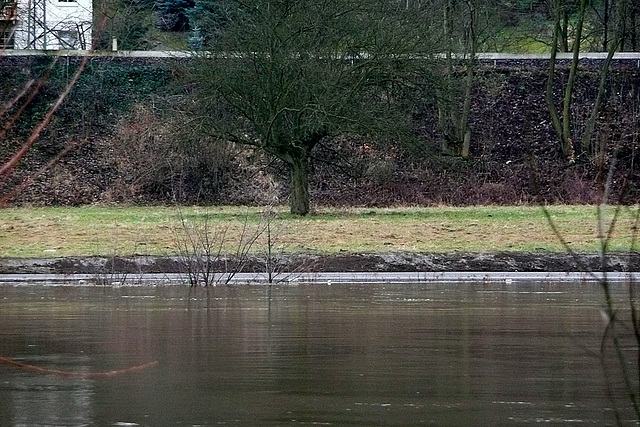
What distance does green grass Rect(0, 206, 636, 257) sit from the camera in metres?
30.1

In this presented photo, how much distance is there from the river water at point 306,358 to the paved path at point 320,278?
310 centimetres

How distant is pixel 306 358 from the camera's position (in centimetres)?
1419

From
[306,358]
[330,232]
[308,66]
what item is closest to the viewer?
[306,358]

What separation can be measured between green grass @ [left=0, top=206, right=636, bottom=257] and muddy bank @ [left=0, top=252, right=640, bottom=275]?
752 mm

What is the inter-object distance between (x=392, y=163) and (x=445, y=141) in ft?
10.4

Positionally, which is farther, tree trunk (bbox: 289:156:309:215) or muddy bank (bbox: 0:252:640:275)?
tree trunk (bbox: 289:156:309:215)

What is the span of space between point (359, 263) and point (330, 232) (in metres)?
4.37

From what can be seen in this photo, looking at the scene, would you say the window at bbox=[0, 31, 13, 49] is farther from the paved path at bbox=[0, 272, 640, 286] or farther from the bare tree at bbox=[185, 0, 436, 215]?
the bare tree at bbox=[185, 0, 436, 215]

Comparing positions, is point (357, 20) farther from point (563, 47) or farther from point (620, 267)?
point (563, 47)

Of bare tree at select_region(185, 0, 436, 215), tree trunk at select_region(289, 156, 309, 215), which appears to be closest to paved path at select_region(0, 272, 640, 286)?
bare tree at select_region(185, 0, 436, 215)

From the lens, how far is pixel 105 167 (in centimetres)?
5012

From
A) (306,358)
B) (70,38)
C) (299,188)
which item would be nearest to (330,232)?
(299,188)

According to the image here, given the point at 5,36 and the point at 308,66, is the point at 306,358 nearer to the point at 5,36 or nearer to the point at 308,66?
the point at 5,36

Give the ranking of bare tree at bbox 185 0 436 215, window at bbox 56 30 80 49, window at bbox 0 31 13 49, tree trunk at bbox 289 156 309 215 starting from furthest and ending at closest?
1. tree trunk at bbox 289 156 309 215
2. bare tree at bbox 185 0 436 215
3. window at bbox 56 30 80 49
4. window at bbox 0 31 13 49
